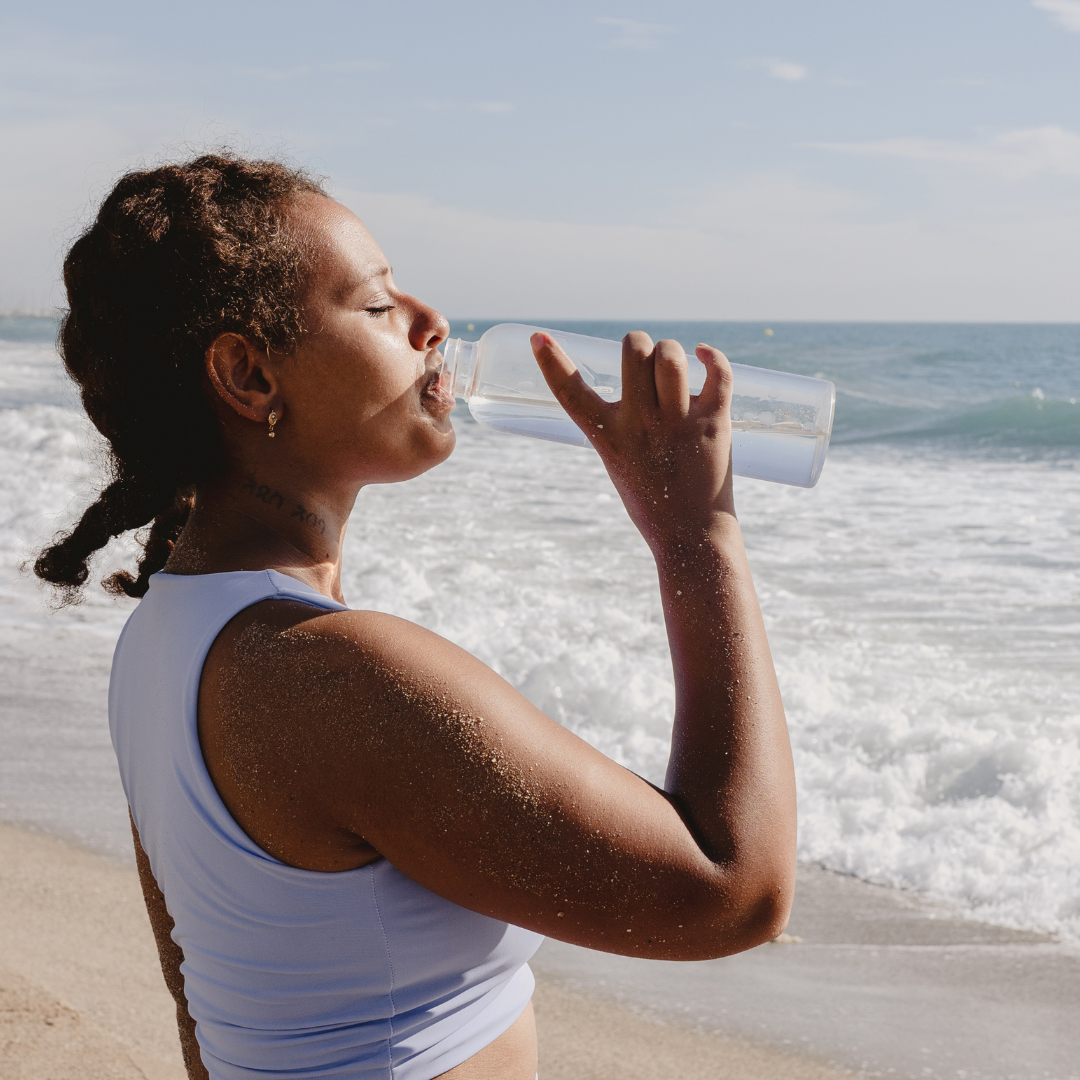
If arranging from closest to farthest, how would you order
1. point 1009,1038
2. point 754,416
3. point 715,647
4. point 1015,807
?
point 715,647
point 754,416
point 1009,1038
point 1015,807

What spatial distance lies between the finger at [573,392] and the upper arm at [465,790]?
0.32 metres

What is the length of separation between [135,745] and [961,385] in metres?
31.8

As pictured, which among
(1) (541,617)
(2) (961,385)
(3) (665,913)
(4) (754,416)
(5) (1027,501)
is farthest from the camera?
(2) (961,385)

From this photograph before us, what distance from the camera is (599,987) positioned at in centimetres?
301

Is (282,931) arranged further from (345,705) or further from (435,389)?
(435,389)

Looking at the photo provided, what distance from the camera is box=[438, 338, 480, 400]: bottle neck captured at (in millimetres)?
1688

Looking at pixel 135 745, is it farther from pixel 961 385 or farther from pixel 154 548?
pixel 961 385

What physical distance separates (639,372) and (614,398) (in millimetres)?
842

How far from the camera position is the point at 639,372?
3.83 ft

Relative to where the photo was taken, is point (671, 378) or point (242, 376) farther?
point (242, 376)

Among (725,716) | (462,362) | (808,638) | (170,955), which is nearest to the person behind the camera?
(725,716)

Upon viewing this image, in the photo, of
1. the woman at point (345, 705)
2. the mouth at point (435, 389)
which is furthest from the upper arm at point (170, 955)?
the mouth at point (435, 389)

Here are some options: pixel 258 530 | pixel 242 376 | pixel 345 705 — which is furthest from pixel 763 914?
pixel 242 376

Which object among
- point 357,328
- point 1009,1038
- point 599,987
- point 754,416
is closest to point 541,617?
point 599,987
